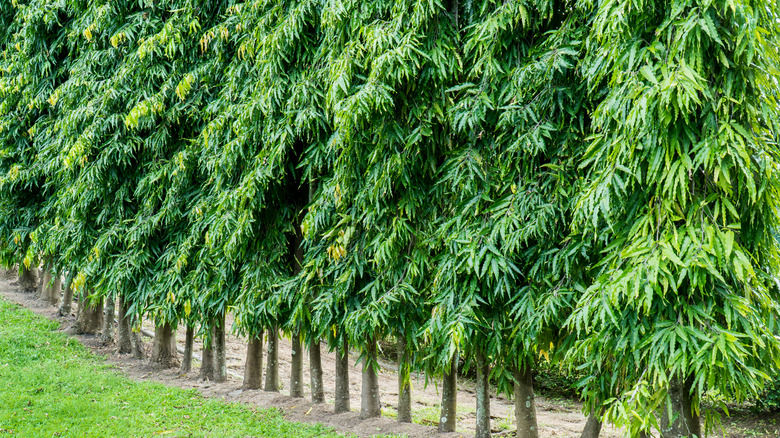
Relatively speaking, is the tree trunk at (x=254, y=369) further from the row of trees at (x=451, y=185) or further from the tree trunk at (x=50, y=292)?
the tree trunk at (x=50, y=292)

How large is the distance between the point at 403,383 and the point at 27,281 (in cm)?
1208

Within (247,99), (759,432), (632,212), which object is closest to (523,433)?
(632,212)

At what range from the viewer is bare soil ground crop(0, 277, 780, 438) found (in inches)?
264

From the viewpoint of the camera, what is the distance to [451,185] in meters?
5.15

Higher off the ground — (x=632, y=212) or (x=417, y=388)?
(x=632, y=212)

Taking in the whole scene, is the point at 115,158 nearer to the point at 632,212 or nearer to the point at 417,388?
the point at 417,388

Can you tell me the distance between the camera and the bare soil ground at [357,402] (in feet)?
22.0

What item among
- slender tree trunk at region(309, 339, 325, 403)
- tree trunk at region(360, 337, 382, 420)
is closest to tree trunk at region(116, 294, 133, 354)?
slender tree trunk at region(309, 339, 325, 403)

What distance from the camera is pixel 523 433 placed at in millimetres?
5477

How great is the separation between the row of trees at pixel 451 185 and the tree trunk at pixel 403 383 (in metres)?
0.04

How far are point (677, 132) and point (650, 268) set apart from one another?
80 cm

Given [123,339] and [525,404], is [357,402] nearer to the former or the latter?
[525,404]

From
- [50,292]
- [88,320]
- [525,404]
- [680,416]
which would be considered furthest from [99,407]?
[50,292]

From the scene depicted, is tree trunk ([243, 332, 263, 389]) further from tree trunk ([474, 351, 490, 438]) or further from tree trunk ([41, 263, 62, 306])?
tree trunk ([41, 263, 62, 306])
